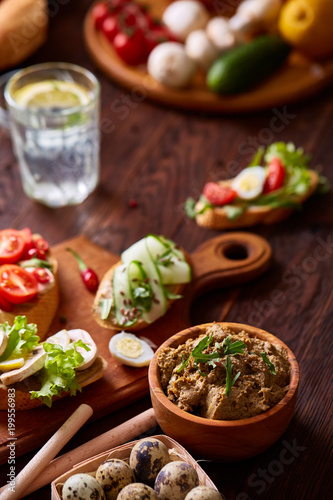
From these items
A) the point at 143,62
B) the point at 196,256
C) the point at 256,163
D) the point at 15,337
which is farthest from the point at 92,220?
the point at 143,62

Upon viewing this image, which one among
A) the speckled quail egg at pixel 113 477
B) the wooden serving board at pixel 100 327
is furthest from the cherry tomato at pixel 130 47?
the speckled quail egg at pixel 113 477

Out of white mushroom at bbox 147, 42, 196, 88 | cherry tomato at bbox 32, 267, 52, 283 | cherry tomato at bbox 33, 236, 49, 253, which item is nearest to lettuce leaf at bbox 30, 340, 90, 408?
cherry tomato at bbox 32, 267, 52, 283

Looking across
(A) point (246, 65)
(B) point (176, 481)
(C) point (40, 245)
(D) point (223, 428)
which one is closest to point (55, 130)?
(C) point (40, 245)

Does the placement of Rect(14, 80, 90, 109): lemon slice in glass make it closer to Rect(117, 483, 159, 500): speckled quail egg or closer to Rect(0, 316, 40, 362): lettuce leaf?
Rect(0, 316, 40, 362): lettuce leaf

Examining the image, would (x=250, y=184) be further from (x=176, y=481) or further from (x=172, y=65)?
(x=176, y=481)

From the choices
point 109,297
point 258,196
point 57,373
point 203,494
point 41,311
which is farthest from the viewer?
point 258,196

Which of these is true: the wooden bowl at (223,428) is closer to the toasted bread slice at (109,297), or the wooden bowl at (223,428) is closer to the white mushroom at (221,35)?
the toasted bread slice at (109,297)
